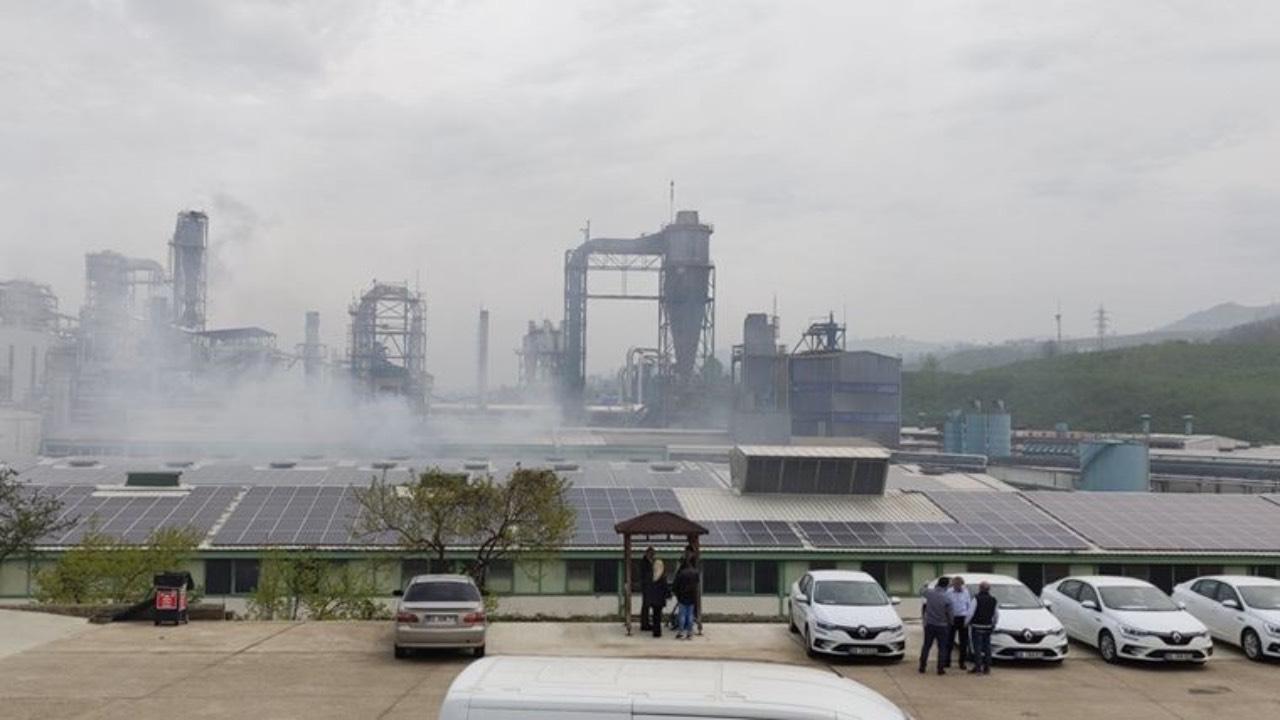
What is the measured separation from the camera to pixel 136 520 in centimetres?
3928

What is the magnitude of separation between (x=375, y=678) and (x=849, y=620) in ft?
24.7

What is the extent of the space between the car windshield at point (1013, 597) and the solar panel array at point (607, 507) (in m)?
17.8

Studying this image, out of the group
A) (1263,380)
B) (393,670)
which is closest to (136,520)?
(393,670)

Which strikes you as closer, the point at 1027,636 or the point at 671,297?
the point at 1027,636

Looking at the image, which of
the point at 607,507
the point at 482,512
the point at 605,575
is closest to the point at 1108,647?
the point at 482,512

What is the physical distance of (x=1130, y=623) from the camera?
738 inches

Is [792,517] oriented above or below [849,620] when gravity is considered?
below

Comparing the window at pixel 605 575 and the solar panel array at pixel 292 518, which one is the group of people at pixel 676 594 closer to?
the window at pixel 605 575

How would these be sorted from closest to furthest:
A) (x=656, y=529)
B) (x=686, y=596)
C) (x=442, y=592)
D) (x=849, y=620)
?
(x=849, y=620), (x=442, y=592), (x=686, y=596), (x=656, y=529)

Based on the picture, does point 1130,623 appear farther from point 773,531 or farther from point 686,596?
point 773,531

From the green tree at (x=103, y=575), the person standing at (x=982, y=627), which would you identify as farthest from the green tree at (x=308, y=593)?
the person standing at (x=982, y=627)

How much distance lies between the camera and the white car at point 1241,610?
62.5 ft

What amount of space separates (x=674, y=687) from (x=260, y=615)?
22.7 m

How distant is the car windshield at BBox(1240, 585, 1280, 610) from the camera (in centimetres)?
1983
